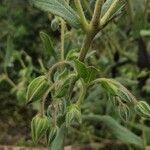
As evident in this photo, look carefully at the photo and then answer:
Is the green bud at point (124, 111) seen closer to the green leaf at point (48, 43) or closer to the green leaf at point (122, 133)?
the green leaf at point (48, 43)

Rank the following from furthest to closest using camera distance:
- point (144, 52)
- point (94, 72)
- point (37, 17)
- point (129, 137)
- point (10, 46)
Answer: point (37, 17) < point (144, 52) < point (129, 137) < point (10, 46) < point (94, 72)

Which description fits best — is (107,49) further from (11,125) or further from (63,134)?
(63,134)

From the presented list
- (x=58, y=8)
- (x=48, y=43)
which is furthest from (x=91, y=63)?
(x=58, y=8)

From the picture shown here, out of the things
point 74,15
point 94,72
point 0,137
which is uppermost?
point 74,15

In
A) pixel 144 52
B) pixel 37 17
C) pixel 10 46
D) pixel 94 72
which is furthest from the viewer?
pixel 37 17

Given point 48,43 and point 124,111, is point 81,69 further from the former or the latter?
point 48,43

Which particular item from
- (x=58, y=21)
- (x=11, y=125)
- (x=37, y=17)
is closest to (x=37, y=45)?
(x=37, y=17)

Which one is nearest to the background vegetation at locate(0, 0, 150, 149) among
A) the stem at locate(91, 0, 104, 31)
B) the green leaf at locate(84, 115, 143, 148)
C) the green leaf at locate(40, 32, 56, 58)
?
the green leaf at locate(84, 115, 143, 148)
